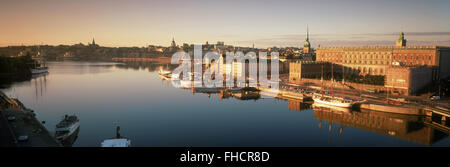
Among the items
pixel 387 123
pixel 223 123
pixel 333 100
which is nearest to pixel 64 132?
pixel 223 123

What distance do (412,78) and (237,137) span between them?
10.2m

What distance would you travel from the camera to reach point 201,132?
34.7ft

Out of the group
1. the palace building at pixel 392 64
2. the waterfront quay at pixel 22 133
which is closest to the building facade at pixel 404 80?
the palace building at pixel 392 64

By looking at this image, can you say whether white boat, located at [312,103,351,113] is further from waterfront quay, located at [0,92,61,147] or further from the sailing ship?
waterfront quay, located at [0,92,61,147]

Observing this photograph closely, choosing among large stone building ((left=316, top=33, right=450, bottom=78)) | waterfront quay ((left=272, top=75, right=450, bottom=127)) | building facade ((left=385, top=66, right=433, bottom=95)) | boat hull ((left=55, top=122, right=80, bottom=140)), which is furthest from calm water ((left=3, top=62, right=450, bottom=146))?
large stone building ((left=316, top=33, right=450, bottom=78))

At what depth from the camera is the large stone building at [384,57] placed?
19859 mm

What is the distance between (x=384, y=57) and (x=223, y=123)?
15.1m

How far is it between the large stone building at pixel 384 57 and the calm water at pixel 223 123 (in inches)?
357

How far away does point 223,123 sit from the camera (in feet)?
39.3

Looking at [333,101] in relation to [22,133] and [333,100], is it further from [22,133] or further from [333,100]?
[22,133]

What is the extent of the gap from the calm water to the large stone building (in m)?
9.07

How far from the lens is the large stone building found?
19.9 meters
